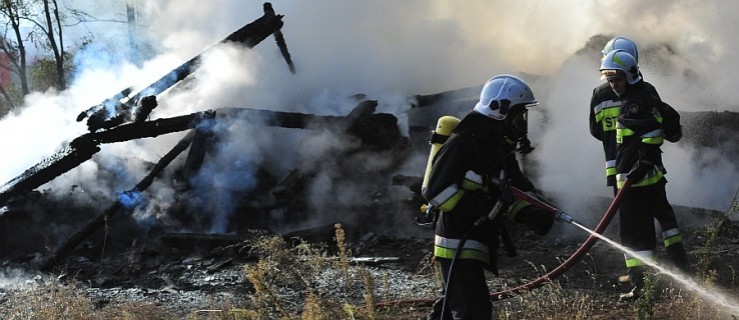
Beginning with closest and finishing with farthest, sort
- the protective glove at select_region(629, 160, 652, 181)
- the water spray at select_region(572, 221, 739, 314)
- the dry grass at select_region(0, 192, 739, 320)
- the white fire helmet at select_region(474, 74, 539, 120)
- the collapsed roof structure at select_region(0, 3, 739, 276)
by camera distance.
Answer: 1. the white fire helmet at select_region(474, 74, 539, 120)
2. the dry grass at select_region(0, 192, 739, 320)
3. the water spray at select_region(572, 221, 739, 314)
4. the protective glove at select_region(629, 160, 652, 181)
5. the collapsed roof structure at select_region(0, 3, 739, 276)

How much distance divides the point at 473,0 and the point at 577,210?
23.7ft

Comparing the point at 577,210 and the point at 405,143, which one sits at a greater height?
the point at 405,143

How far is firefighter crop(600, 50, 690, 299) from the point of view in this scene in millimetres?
5230

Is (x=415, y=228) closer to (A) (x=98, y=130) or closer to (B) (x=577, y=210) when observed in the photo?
(B) (x=577, y=210)

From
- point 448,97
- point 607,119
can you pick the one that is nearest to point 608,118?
point 607,119

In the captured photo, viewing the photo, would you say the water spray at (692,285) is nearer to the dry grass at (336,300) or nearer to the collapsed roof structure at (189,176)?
the dry grass at (336,300)

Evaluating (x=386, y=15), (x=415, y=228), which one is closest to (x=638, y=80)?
(x=415, y=228)

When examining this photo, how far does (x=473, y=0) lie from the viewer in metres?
14.3

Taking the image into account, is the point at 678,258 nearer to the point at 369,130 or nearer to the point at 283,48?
the point at 369,130

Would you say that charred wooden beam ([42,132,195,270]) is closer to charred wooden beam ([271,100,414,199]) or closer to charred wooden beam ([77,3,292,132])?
charred wooden beam ([77,3,292,132])

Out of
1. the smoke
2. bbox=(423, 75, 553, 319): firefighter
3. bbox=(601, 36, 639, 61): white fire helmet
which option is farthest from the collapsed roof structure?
bbox=(423, 75, 553, 319): firefighter

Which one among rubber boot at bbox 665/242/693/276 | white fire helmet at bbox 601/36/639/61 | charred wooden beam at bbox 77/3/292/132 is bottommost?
rubber boot at bbox 665/242/693/276

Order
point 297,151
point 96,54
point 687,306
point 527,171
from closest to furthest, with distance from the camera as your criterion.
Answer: point 687,306 < point 527,171 < point 297,151 < point 96,54

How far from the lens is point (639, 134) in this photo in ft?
17.3
